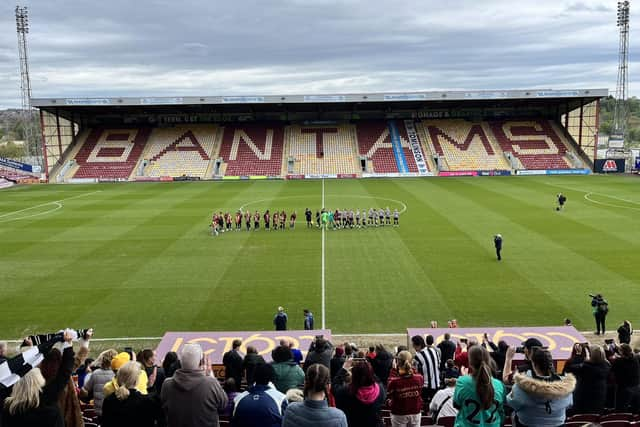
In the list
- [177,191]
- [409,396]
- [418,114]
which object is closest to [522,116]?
[418,114]

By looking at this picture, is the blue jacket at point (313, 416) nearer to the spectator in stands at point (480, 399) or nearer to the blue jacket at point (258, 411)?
the blue jacket at point (258, 411)

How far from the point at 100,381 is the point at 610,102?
6677 inches

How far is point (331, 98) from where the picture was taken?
205ft

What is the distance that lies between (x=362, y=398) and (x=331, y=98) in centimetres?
5852

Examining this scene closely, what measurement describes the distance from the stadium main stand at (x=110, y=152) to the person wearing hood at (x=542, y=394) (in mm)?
60201

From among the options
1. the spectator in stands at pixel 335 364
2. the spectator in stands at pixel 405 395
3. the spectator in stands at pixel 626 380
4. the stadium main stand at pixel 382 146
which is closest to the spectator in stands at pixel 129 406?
the spectator in stands at pixel 405 395

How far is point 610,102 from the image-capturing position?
151 metres

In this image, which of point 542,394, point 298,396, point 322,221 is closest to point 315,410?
point 298,396

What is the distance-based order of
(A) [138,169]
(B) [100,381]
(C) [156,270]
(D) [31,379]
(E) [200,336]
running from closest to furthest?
(D) [31,379]
(B) [100,381]
(E) [200,336]
(C) [156,270]
(A) [138,169]

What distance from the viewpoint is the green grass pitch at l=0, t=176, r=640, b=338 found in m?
17.0

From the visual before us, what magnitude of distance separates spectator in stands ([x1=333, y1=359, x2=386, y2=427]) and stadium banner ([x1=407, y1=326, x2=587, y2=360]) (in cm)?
642

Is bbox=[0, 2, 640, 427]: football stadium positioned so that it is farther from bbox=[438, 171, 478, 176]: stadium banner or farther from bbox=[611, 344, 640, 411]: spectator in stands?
bbox=[438, 171, 478, 176]: stadium banner

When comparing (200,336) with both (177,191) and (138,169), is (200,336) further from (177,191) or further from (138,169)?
(138,169)

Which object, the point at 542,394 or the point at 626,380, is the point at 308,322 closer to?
the point at 626,380
